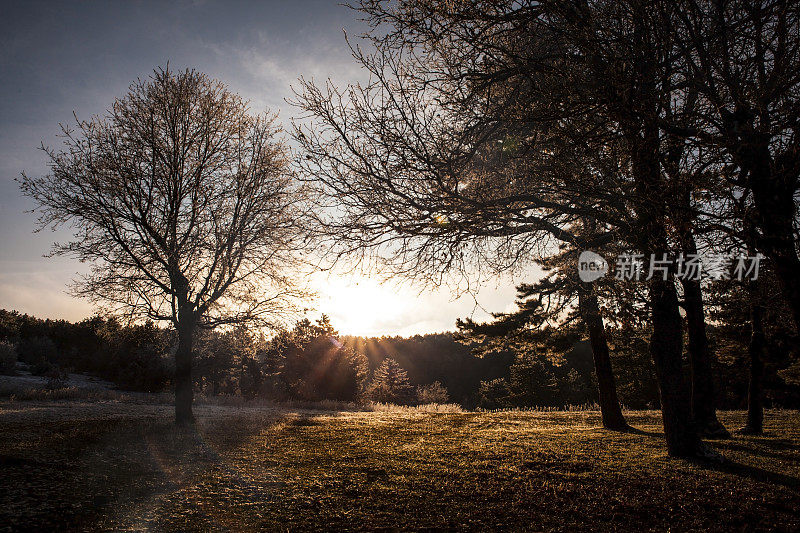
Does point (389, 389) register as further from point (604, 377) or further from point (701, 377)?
point (701, 377)

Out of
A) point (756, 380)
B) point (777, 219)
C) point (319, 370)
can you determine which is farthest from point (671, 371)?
point (319, 370)

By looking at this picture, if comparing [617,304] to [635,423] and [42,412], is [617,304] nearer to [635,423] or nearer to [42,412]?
[635,423]

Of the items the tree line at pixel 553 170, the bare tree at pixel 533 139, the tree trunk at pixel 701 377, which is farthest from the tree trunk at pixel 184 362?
the tree trunk at pixel 701 377

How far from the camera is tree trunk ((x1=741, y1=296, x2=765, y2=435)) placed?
11.9 meters

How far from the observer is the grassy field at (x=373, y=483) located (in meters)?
3.89

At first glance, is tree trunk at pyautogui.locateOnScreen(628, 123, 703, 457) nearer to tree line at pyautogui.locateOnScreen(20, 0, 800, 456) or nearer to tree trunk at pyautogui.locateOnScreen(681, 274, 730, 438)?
tree line at pyautogui.locateOnScreen(20, 0, 800, 456)

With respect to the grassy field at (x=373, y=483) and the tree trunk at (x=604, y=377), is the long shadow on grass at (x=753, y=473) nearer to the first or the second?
the grassy field at (x=373, y=483)

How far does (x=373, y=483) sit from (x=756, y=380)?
46.2ft

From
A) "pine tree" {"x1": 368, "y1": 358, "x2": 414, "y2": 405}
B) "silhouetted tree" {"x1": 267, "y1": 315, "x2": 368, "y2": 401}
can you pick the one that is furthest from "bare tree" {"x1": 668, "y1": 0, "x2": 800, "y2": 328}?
"pine tree" {"x1": 368, "y1": 358, "x2": 414, "y2": 405}

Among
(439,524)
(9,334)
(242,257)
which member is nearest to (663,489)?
(439,524)

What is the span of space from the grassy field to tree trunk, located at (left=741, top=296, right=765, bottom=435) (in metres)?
3.82

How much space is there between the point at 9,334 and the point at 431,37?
43988mm

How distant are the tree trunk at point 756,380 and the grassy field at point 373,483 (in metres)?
3.82

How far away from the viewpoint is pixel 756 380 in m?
12.7
